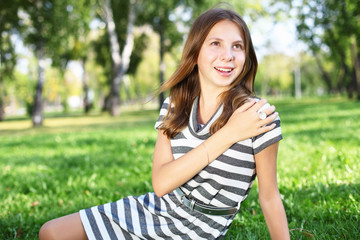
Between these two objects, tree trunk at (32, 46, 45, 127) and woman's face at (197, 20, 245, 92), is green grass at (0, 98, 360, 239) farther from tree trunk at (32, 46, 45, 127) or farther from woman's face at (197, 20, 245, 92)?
tree trunk at (32, 46, 45, 127)

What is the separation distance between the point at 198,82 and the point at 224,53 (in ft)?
1.37

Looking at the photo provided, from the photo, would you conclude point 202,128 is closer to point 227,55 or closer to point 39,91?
point 227,55

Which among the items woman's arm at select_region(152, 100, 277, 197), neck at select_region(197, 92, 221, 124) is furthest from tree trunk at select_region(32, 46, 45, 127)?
woman's arm at select_region(152, 100, 277, 197)

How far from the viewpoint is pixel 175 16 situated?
80.7 feet

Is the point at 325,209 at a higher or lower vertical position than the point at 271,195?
lower

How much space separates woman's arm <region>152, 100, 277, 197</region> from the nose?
331 millimetres

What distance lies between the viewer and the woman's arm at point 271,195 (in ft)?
5.88

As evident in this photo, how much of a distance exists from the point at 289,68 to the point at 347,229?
69.6 meters

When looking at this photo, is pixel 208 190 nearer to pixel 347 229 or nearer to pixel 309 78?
pixel 347 229

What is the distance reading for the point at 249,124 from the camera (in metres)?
1.72

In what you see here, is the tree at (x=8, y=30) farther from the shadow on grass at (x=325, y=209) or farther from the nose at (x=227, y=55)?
the nose at (x=227, y=55)

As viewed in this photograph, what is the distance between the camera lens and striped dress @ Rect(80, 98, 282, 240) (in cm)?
188

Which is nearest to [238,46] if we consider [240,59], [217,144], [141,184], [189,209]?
[240,59]

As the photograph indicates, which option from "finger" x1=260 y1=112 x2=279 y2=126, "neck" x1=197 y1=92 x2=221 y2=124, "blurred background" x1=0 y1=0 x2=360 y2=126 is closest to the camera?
"finger" x1=260 y1=112 x2=279 y2=126
